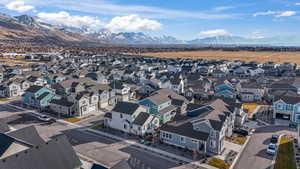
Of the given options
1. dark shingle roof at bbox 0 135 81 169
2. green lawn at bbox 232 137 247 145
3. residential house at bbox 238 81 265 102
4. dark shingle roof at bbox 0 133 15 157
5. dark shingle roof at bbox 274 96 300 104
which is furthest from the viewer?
residential house at bbox 238 81 265 102

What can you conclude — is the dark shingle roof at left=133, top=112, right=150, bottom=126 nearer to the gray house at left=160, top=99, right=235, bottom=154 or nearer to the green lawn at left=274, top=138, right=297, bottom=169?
the gray house at left=160, top=99, right=235, bottom=154

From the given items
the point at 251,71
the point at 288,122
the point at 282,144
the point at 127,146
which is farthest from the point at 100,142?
the point at 251,71

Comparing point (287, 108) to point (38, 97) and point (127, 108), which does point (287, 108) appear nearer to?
point (127, 108)

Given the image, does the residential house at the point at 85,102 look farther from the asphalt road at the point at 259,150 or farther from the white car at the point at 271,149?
the white car at the point at 271,149

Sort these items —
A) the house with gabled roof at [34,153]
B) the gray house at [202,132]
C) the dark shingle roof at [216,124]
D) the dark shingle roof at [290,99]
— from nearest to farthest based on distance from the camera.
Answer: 1. the house with gabled roof at [34,153]
2. the dark shingle roof at [216,124]
3. the gray house at [202,132]
4. the dark shingle roof at [290,99]

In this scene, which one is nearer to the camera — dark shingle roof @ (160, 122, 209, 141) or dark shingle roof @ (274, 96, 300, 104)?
dark shingle roof @ (160, 122, 209, 141)

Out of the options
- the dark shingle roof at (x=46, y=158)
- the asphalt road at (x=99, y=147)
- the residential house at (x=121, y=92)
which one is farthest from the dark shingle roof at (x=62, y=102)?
the dark shingle roof at (x=46, y=158)

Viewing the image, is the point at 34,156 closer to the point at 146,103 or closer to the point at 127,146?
the point at 127,146

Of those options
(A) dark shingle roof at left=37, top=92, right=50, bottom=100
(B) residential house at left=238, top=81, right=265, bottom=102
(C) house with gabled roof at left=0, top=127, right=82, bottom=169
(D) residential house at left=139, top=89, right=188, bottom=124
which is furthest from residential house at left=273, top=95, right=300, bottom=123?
(A) dark shingle roof at left=37, top=92, right=50, bottom=100
